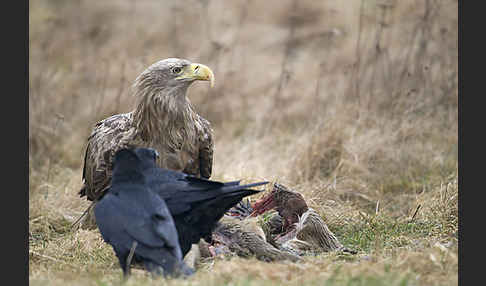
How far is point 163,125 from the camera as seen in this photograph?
554 cm

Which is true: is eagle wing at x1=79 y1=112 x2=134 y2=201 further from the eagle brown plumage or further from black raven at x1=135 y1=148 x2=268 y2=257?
black raven at x1=135 y1=148 x2=268 y2=257

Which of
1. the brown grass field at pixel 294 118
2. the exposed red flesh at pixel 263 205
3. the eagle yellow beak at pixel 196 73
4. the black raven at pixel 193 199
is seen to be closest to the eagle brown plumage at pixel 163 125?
the eagle yellow beak at pixel 196 73

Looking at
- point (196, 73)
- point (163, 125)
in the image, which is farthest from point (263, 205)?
point (196, 73)

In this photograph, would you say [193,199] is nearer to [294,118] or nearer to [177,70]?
[177,70]

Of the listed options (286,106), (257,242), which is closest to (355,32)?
(286,106)

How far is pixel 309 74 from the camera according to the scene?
11.4 m

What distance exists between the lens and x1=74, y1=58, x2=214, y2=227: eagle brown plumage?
18.1ft

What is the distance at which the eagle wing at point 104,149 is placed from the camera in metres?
5.65

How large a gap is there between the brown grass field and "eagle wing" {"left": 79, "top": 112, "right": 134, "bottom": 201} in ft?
1.43

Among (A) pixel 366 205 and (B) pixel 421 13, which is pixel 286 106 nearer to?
(B) pixel 421 13

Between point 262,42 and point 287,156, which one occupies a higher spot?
point 262,42

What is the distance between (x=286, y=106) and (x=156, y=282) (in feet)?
22.1

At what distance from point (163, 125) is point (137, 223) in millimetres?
1528

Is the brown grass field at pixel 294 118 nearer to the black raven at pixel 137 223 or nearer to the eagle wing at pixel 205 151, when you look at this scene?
the black raven at pixel 137 223
